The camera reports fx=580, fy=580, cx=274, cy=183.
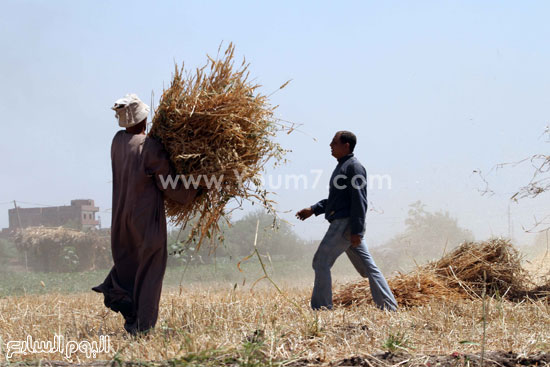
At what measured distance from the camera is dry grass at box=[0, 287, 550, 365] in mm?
3785

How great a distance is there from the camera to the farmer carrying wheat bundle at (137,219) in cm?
516

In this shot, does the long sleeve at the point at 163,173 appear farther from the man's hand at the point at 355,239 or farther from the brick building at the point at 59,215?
the brick building at the point at 59,215

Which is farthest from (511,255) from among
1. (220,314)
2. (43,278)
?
(43,278)

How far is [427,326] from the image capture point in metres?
4.95

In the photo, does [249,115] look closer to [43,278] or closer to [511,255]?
[511,255]

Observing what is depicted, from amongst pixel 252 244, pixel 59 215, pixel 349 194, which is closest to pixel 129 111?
pixel 349 194

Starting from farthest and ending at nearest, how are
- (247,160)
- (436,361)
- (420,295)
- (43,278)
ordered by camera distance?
(43,278) < (420,295) < (247,160) < (436,361)

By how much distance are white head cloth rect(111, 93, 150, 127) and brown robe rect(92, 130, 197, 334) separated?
0.14 m

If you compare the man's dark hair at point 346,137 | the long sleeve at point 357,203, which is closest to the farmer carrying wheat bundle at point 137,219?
the long sleeve at point 357,203

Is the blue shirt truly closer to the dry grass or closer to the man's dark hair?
the man's dark hair

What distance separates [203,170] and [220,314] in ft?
4.79

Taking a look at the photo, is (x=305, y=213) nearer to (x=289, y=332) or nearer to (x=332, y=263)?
(x=332, y=263)

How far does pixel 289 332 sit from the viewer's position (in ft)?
14.3

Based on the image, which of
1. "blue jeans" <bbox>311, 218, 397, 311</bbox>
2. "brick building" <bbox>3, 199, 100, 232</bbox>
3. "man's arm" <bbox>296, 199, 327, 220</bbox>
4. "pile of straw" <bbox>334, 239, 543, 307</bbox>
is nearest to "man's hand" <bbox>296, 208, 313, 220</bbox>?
"man's arm" <bbox>296, 199, 327, 220</bbox>
